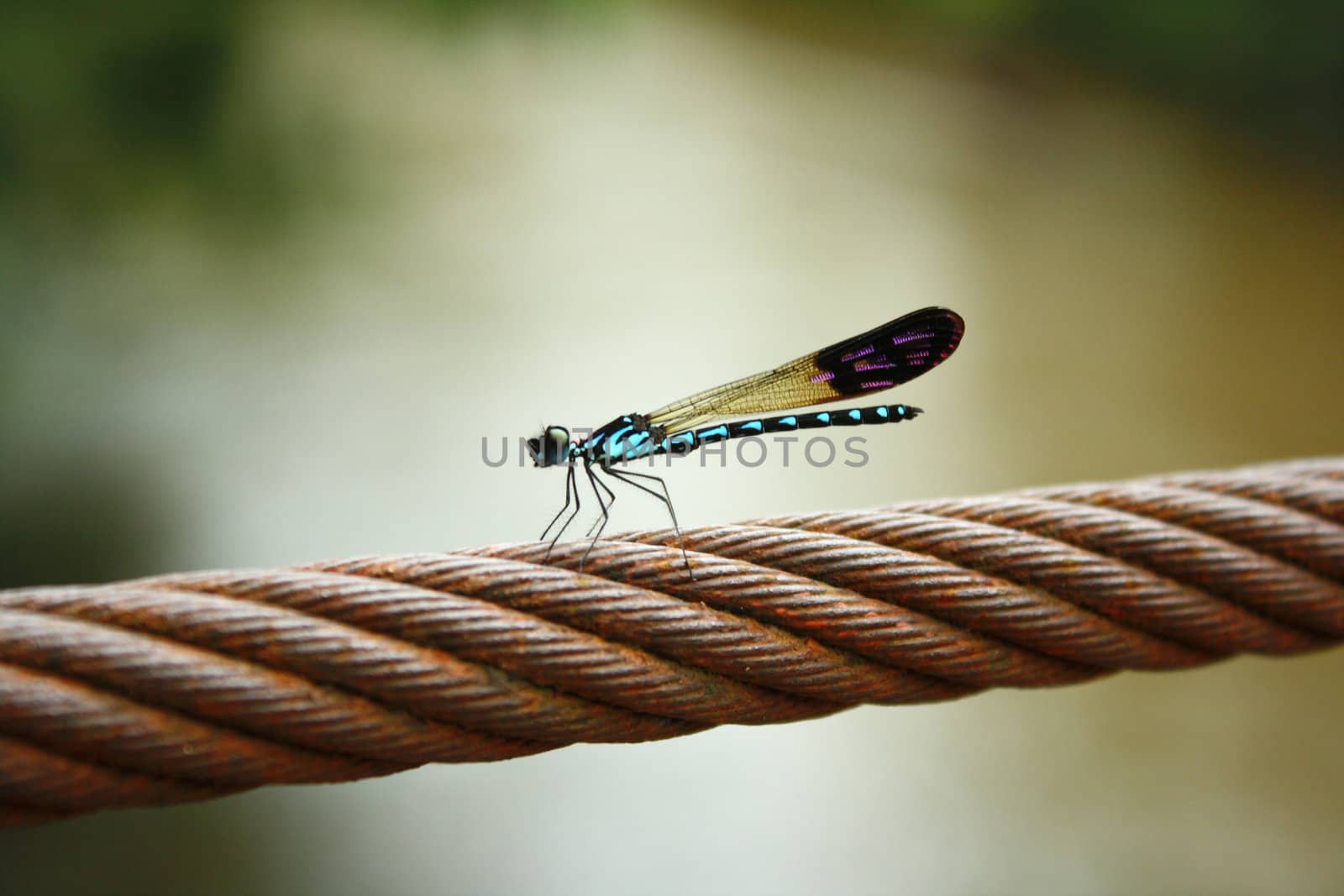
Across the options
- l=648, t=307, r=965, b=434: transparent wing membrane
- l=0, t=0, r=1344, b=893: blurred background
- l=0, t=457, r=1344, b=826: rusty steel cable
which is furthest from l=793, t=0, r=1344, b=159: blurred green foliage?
l=0, t=457, r=1344, b=826: rusty steel cable

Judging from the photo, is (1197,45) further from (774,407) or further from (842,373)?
(774,407)

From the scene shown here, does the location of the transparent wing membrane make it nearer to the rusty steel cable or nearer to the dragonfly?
the dragonfly

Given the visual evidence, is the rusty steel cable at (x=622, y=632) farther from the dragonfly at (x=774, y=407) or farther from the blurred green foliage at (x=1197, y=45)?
the blurred green foliage at (x=1197, y=45)

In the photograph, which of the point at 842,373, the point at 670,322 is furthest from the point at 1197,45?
the point at 842,373

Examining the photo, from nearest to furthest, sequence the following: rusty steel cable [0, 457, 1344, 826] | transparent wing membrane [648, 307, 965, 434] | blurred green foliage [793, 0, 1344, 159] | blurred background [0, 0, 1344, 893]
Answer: rusty steel cable [0, 457, 1344, 826], transparent wing membrane [648, 307, 965, 434], blurred background [0, 0, 1344, 893], blurred green foliage [793, 0, 1344, 159]

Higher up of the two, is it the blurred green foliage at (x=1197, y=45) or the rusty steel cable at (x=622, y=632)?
the blurred green foliage at (x=1197, y=45)

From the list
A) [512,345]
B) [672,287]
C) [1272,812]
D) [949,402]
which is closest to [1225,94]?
[949,402]

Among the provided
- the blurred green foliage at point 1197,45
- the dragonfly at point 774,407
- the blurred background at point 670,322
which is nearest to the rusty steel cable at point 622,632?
the dragonfly at point 774,407
